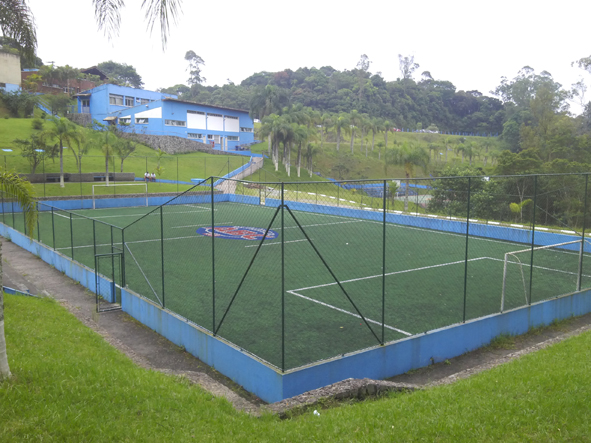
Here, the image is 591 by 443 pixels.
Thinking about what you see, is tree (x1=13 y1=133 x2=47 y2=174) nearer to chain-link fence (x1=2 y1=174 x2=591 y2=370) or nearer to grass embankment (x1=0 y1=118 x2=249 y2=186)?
grass embankment (x1=0 y1=118 x2=249 y2=186)

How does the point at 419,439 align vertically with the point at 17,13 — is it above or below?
below

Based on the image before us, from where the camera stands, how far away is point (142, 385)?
253 inches

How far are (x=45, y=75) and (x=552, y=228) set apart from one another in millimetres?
79893

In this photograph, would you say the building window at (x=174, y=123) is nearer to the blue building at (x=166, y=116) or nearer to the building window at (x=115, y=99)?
the blue building at (x=166, y=116)

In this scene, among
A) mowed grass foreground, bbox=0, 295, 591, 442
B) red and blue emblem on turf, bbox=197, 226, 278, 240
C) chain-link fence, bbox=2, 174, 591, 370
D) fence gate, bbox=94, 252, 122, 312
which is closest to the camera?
mowed grass foreground, bbox=0, 295, 591, 442

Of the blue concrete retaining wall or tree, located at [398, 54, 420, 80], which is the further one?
tree, located at [398, 54, 420, 80]

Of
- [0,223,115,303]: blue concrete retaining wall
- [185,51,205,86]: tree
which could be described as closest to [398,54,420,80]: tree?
[185,51,205,86]: tree

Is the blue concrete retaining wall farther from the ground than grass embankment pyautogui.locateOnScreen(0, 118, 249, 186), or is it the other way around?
grass embankment pyautogui.locateOnScreen(0, 118, 249, 186)

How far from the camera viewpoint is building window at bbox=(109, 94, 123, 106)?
71.3m

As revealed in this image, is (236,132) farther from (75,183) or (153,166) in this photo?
(75,183)

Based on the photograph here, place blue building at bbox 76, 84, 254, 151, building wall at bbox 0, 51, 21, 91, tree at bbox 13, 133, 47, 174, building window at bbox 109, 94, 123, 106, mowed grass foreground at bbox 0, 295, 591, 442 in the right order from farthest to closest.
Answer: building window at bbox 109, 94, 123, 106
blue building at bbox 76, 84, 254, 151
building wall at bbox 0, 51, 21, 91
tree at bbox 13, 133, 47, 174
mowed grass foreground at bbox 0, 295, 591, 442

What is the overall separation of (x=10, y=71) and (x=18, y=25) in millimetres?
66520

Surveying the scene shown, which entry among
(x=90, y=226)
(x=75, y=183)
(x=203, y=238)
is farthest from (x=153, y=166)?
(x=203, y=238)

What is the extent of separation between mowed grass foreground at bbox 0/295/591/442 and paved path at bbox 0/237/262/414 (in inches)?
19.5
